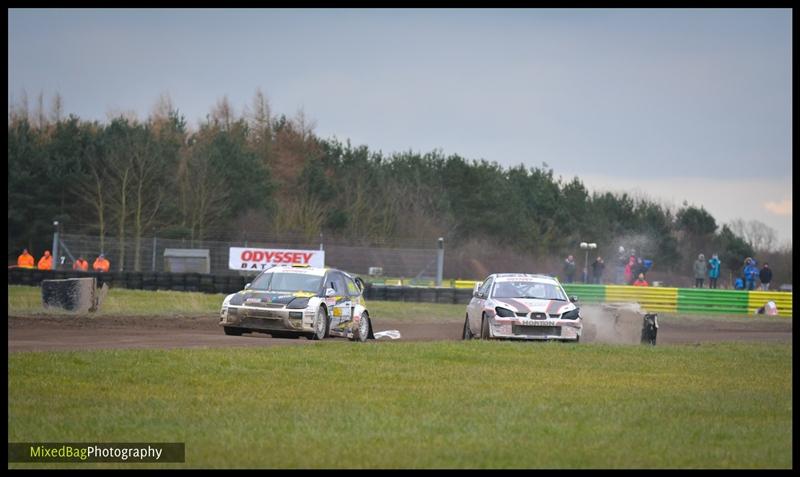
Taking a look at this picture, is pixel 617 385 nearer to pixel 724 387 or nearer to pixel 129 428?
pixel 724 387

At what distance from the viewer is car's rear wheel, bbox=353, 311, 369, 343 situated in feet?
72.7

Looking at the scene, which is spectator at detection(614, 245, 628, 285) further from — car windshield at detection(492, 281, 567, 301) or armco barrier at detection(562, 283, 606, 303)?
car windshield at detection(492, 281, 567, 301)

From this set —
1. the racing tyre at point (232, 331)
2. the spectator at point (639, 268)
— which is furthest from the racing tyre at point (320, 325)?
the spectator at point (639, 268)

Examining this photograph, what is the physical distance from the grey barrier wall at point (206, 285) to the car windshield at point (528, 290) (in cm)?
1524

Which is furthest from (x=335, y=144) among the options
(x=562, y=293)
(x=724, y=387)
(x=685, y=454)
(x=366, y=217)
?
(x=685, y=454)

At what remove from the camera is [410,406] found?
11.9 metres

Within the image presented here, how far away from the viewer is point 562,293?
22438 millimetres

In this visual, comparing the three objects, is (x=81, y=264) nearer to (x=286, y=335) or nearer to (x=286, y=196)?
(x=286, y=335)

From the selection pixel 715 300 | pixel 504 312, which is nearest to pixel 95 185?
pixel 715 300

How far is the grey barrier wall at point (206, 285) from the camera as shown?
37062 mm

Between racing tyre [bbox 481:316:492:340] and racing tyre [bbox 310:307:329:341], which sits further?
racing tyre [bbox 481:316:492:340]

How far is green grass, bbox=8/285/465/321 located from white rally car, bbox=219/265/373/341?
293 inches

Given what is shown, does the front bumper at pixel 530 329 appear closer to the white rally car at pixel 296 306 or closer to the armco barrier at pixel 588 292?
the white rally car at pixel 296 306

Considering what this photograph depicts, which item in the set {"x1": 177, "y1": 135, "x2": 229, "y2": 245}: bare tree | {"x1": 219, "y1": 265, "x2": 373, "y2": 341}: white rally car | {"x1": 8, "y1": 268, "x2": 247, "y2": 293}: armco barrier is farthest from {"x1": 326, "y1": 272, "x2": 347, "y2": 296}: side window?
{"x1": 177, "y1": 135, "x2": 229, "y2": 245}: bare tree
